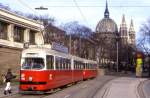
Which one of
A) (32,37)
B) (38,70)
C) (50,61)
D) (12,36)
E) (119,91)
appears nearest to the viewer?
(38,70)

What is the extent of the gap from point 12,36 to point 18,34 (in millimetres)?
2974

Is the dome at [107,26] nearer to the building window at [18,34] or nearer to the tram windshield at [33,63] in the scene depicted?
the building window at [18,34]

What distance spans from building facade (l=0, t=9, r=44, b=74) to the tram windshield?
18.1m

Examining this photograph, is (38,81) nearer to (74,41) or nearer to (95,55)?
(74,41)

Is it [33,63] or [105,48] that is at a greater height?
[105,48]

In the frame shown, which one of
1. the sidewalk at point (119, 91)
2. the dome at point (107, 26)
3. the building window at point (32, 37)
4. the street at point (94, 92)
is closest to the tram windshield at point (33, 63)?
the street at point (94, 92)

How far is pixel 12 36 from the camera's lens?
51.4 meters

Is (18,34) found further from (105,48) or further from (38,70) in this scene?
(105,48)


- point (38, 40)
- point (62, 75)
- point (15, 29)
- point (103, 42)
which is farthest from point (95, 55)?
point (62, 75)

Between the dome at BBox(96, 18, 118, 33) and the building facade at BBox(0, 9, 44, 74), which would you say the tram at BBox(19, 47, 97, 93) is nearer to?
the building facade at BBox(0, 9, 44, 74)

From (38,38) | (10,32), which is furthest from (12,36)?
(38,38)

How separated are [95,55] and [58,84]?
8670cm

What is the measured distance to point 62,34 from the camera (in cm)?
9644

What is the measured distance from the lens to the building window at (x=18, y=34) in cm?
5304
